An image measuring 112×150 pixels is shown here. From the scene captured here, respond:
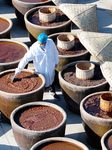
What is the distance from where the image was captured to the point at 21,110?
8633 millimetres

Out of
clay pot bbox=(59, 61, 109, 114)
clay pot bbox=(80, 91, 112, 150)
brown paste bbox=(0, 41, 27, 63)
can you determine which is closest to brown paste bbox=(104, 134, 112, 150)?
clay pot bbox=(80, 91, 112, 150)

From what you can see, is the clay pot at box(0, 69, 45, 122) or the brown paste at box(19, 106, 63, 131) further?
the clay pot at box(0, 69, 45, 122)

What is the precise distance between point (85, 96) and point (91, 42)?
1223 millimetres

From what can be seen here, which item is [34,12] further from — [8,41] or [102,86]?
[102,86]

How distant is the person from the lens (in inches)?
367

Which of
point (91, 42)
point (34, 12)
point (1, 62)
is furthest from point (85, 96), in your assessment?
point (34, 12)

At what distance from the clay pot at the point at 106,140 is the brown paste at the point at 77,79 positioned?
170 cm

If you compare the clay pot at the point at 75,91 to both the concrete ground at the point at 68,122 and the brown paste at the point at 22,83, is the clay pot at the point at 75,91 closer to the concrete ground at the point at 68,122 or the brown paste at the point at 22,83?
the concrete ground at the point at 68,122

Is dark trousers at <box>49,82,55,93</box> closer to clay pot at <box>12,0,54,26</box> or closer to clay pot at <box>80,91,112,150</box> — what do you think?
clay pot at <box>80,91,112,150</box>

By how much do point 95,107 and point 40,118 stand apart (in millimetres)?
1174

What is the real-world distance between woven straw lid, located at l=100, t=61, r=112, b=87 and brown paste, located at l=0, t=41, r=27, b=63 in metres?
2.34

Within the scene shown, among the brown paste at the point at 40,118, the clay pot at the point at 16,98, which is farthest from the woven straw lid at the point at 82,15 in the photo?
the brown paste at the point at 40,118

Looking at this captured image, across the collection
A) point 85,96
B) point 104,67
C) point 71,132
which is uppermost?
point 104,67

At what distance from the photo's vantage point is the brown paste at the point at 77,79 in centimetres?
941
